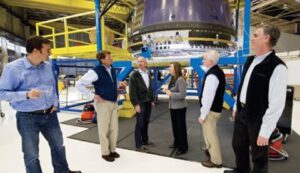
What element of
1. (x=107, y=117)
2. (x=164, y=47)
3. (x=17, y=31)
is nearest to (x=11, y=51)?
(x=17, y=31)

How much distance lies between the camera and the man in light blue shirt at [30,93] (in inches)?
67.1

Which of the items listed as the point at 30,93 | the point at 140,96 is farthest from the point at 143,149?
the point at 30,93

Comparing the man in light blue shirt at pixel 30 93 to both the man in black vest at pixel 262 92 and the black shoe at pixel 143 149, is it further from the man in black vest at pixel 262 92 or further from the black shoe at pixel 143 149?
the man in black vest at pixel 262 92

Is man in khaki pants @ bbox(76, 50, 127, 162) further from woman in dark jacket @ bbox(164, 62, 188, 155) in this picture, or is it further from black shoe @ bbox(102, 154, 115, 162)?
woman in dark jacket @ bbox(164, 62, 188, 155)

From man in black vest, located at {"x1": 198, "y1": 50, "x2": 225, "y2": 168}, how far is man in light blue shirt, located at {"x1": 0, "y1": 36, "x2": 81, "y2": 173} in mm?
1774

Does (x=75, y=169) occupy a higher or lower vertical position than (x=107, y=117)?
lower

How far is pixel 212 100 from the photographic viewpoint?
2.41m

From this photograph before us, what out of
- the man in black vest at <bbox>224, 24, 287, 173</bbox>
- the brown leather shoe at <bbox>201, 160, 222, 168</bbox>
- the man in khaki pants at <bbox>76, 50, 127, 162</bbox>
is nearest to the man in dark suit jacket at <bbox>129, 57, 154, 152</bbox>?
the man in khaki pants at <bbox>76, 50, 127, 162</bbox>

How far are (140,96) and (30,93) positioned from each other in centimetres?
172

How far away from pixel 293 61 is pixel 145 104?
29.8ft

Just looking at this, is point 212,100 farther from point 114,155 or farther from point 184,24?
point 114,155

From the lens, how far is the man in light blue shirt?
1.71 meters

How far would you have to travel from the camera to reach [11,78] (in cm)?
172

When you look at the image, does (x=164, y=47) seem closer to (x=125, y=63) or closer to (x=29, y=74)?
(x=29, y=74)
